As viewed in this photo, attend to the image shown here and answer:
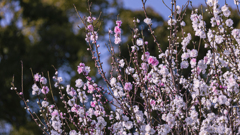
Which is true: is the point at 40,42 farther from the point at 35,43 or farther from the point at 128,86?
the point at 128,86

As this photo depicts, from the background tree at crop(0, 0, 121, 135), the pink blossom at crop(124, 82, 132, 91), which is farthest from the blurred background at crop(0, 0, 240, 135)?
the pink blossom at crop(124, 82, 132, 91)

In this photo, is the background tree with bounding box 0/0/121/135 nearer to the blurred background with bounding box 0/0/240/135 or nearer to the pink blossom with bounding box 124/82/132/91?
the blurred background with bounding box 0/0/240/135

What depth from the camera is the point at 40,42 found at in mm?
8859

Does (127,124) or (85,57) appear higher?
(85,57)

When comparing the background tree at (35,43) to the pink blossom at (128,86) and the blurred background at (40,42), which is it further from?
the pink blossom at (128,86)

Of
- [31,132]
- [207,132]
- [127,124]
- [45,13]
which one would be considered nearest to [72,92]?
[127,124]

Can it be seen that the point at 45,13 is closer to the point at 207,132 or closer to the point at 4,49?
the point at 4,49

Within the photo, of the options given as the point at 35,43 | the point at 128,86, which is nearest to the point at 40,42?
Answer: the point at 35,43

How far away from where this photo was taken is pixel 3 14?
375 inches

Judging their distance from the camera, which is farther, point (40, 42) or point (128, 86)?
point (40, 42)

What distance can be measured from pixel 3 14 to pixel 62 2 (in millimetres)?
2372

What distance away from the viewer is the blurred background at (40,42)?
825cm

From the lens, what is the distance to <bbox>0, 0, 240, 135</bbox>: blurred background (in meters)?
8.25

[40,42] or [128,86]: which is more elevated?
[40,42]
